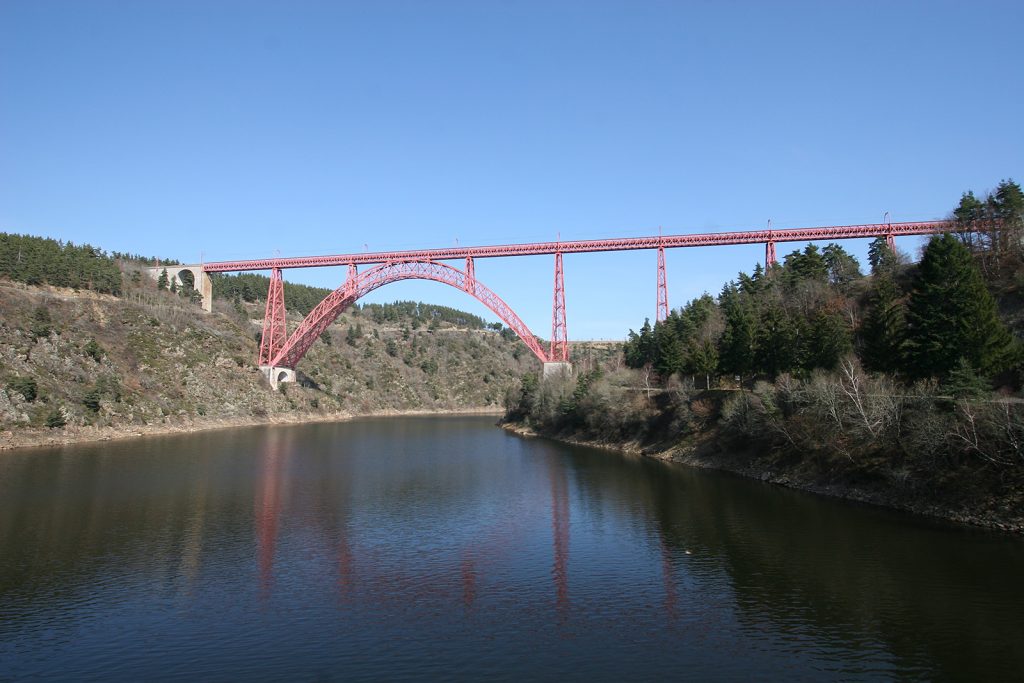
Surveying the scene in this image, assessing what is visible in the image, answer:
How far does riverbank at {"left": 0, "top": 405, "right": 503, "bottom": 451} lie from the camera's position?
37.5 m

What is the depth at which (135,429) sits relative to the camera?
4628 cm

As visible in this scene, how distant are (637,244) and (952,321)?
2655 centimetres

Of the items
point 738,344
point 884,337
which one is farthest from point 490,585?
point 738,344

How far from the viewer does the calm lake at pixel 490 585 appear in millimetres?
10867

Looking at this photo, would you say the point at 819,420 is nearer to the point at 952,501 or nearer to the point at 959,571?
the point at 952,501

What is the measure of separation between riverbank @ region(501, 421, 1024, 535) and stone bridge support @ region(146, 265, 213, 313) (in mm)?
51209

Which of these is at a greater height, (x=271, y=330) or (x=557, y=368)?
(x=271, y=330)

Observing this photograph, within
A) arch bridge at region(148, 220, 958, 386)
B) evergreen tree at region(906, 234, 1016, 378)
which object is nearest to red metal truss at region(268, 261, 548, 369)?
arch bridge at region(148, 220, 958, 386)

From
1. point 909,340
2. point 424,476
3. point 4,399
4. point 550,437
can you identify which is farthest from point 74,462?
point 909,340

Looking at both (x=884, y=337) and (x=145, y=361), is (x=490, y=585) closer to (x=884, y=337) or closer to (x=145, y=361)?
(x=884, y=337)

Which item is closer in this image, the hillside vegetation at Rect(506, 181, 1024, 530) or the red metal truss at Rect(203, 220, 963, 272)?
the hillside vegetation at Rect(506, 181, 1024, 530)

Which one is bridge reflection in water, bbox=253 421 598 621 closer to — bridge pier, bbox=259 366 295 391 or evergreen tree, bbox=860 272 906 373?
evergreen tree, bbox=860 272 906 373

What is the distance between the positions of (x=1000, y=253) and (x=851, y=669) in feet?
101

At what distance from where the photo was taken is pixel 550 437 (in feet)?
167
